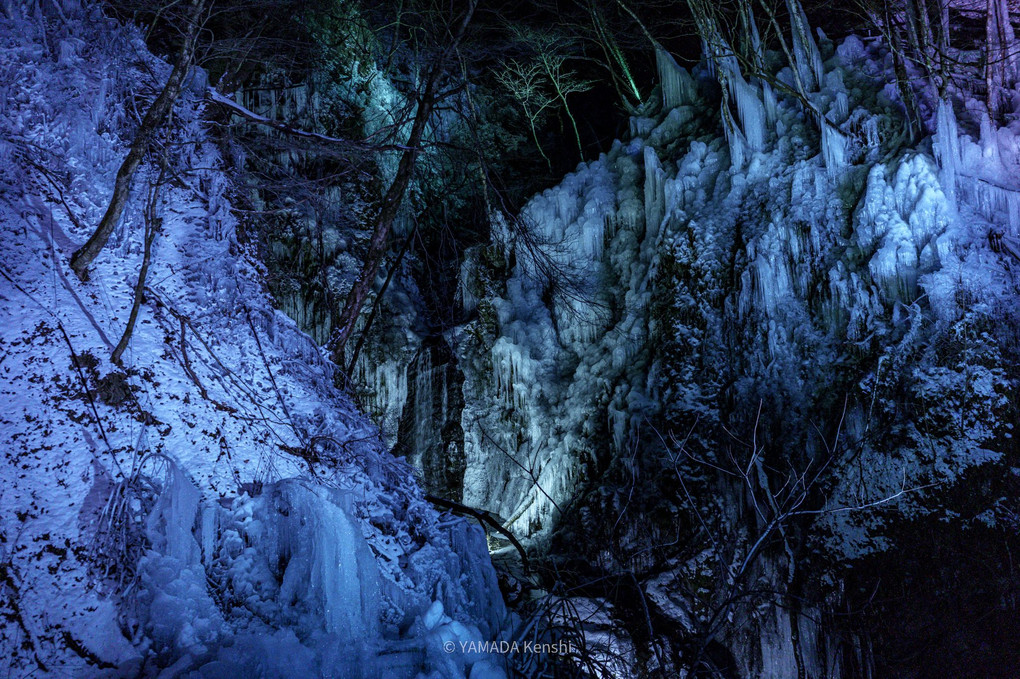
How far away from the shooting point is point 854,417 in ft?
30.1

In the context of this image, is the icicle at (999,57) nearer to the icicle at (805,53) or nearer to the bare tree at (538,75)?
the icicle at (805,53)

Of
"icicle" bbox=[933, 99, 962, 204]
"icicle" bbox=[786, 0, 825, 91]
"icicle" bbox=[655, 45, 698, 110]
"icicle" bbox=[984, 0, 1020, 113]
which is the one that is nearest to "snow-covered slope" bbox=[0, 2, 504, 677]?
"icicle" bbox=[933, 99, 962, 204]

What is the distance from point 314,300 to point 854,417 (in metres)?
9.06

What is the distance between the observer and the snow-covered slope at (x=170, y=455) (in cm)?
375

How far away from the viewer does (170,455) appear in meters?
4.51

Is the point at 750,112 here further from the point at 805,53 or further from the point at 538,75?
the point at 538,75

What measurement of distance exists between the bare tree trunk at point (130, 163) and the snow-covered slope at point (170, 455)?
0.13 meters

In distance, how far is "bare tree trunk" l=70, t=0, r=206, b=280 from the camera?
16.3ft

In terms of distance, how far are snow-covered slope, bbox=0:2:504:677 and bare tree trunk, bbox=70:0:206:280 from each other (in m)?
0.13

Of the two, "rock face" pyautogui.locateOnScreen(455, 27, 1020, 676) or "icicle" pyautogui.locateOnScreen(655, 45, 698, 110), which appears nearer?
"rock face" pyautogui.locateOnScreen(455, 27, 1020, 676)

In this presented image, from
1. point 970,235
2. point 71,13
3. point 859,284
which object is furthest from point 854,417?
point 71,13

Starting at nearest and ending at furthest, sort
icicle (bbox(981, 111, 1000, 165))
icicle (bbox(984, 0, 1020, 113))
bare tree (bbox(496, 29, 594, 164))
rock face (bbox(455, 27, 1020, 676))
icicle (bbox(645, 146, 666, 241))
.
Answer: rock face (bbox(455, 27, 1020, 676)) < icicle (bbox(981, 111, 1000, 165)) < icicle (bbox(984, 0, 1020, 113)) < icicle (bbox(645, 146, 666, 241)) < bare tree (bbox(496, 29, 594, 164))

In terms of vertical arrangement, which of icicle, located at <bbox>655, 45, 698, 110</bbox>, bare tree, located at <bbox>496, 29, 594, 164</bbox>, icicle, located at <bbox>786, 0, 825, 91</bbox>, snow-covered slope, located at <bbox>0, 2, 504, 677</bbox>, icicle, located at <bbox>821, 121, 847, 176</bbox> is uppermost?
bare tree, located at <bbox>496, 29, 594, 164</bbox>

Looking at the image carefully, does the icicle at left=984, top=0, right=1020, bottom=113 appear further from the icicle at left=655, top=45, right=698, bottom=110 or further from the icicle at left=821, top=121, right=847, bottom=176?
the icicle at left=655, top=45, right=698, bottom=110
